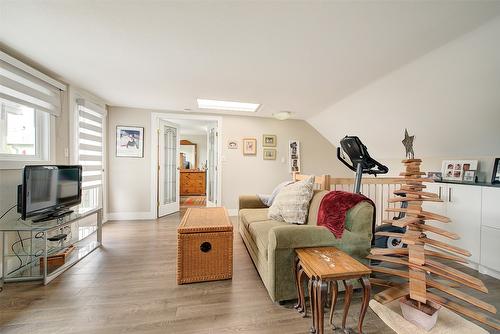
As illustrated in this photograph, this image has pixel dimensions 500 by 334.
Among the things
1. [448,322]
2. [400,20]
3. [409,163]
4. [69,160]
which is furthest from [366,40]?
[69,160]

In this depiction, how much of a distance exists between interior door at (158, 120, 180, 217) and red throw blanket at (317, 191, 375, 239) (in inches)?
131

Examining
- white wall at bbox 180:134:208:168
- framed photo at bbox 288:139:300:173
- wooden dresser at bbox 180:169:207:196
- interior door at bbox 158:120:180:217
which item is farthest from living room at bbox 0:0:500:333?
white wall at bbox 180:134:208:168

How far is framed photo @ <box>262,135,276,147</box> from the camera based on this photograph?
450 centimetres

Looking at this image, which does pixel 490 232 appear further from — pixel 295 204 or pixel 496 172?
pixel 295 204

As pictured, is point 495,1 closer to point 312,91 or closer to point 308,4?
point 308,4

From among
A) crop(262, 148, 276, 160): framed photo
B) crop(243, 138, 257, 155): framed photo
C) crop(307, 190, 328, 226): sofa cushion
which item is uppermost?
crop(243, 138, 257, 155): framed photo

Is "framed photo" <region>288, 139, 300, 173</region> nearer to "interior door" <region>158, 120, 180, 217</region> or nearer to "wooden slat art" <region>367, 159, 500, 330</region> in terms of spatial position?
"interior door" <region>158, 120, 180, 217</region>

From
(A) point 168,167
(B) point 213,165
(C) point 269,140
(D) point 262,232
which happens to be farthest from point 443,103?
(A) point 168,167

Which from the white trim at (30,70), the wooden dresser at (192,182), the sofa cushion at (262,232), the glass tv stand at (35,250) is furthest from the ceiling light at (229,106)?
the wooden dresser at (192,182)

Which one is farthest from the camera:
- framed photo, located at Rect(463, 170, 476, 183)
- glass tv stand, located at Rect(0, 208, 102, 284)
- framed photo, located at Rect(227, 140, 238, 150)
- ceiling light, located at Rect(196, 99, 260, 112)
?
framed photo, located at Rect(227, 140, 238, 150)

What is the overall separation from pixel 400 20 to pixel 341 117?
232cm

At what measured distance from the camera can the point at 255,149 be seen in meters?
4.45

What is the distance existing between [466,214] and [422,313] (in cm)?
172

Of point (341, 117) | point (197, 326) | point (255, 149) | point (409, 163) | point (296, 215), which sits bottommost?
point (197, 326)
